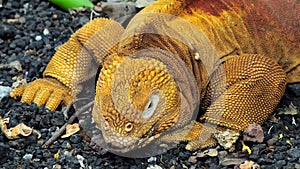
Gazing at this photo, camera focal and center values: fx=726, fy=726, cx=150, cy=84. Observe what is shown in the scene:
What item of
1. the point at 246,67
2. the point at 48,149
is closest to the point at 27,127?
the point at 48,149

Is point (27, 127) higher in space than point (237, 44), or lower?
lower

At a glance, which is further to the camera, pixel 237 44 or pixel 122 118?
pixel 237 44

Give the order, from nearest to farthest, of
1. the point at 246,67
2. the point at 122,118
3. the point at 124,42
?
the point at 122,118, the point at 124,42, the point at 246,67

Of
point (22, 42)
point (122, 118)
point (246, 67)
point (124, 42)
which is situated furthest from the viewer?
point (22, 42)

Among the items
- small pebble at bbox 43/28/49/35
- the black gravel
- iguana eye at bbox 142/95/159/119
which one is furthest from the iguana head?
small pebble at bbox 43/28/49/35

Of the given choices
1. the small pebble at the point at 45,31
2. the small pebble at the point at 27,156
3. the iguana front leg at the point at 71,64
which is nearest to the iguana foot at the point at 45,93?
the iguana front leg at the point at 71,64

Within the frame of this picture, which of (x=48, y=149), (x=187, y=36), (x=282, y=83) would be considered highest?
(x=187, y=36)

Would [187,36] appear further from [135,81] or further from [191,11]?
[135,81]
